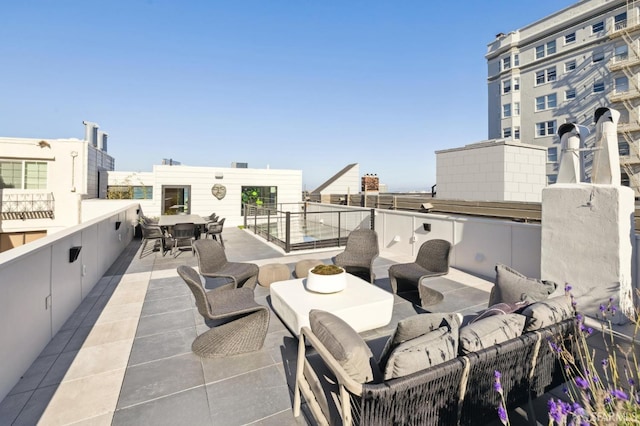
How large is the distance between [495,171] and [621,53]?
19.6 metres

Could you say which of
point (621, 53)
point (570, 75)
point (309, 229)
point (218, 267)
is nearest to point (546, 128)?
point (570, 75)

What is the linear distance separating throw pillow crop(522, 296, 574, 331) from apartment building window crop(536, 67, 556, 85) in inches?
1085

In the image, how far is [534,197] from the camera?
9125 mm

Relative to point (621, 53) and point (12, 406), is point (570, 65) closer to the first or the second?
point (621, 53)

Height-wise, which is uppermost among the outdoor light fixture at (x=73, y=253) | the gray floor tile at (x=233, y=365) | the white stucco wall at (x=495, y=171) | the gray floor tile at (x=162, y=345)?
the white stucco wall at (x=495, y=171)

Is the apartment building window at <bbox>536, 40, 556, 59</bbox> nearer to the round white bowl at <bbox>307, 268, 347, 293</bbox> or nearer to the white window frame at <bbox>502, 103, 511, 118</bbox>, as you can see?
the white window frame at <bbox>502, 103, 511, 118</bbox>

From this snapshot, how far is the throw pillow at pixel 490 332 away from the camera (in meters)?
1.81

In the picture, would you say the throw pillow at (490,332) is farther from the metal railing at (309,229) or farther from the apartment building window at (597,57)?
the apartment building window at (597,57)

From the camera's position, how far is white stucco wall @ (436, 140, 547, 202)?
27.5 feet

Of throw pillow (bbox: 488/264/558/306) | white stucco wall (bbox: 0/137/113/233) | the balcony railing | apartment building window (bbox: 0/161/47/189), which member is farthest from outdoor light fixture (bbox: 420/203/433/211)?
apartment building window (bbox: 0/161/47/189)

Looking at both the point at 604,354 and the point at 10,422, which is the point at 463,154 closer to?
the point at 604,354

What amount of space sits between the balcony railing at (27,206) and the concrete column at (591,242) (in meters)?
17.8

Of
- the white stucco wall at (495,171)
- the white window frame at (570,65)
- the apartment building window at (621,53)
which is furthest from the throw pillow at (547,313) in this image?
the white window frame at (570,65)

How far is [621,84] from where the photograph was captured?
18.4 m
